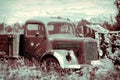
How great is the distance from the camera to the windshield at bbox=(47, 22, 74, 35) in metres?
7.03

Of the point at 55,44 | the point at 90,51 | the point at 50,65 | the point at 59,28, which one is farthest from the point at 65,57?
the point at 59,28

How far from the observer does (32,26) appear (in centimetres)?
712

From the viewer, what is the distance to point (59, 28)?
7121 millimetres

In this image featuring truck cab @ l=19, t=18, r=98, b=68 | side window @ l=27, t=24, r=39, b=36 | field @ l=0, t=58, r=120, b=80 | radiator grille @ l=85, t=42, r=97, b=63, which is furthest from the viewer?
side window @ l=27, t=24, r=39, b=36

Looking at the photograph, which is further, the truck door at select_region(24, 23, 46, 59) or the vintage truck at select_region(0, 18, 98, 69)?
the truck door at select_region(24, 23, 46, 59)

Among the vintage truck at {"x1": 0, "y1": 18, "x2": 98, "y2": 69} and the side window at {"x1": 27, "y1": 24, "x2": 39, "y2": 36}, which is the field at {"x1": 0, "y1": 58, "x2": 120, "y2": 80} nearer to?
the vintage truck at {"x1": 0, "y1": 18, "x2": 98, "y2": 69}

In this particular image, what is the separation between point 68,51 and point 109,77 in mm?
1461

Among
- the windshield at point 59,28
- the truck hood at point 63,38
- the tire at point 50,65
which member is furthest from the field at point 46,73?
the windshield at point 59,28

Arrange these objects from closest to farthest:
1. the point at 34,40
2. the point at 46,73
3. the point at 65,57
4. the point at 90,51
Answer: the point at 46,73, the point at 65,57, the point at 90,51, the point at 34,40

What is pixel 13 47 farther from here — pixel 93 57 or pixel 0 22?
pixel 93 57

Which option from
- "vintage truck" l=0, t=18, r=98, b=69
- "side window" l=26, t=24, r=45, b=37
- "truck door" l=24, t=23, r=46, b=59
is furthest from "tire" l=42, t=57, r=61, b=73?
"side window" l=26, t=24, r=45, b=37

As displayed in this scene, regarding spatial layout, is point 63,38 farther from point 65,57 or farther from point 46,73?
point 46,73

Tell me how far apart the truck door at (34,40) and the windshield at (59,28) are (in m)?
0.14

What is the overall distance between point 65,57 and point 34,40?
864mm
